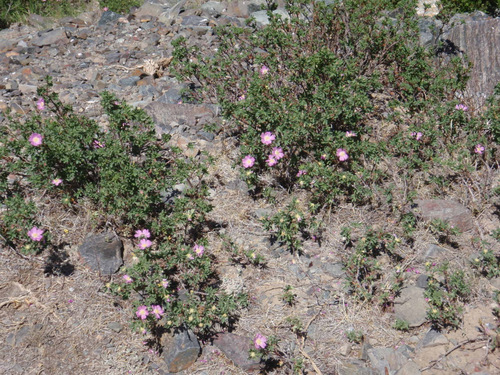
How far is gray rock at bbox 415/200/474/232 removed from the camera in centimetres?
384

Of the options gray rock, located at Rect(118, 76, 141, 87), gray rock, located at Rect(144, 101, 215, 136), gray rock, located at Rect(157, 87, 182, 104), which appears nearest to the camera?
gray rock, located at Rect(144, 101, 215, 136)

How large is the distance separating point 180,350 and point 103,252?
108 cm

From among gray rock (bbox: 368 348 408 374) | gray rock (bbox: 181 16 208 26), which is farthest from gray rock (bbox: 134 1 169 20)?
gray rock (bbox: 368 348 408 374)

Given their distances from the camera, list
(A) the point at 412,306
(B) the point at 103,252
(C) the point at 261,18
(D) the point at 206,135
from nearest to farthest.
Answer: (A) the point at 412,306 → (B) the point at 103,252 → (D) the point at 206,135 → (C) the point at 261,18

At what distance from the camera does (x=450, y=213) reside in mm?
3865

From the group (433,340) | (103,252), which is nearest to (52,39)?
(103,252)

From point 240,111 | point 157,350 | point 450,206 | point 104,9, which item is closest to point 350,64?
point 240,111

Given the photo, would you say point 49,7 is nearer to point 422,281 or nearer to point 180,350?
point 180,350

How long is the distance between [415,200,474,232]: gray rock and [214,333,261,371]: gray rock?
5.77ft

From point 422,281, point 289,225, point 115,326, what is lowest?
point 115,326

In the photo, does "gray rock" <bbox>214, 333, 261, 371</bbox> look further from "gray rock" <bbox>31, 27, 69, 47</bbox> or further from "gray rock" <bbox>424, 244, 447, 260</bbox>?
"gray rock" <bbox>31, 27, 69, 47</bbox>

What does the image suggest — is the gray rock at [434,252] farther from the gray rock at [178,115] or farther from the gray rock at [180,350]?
the gray rock at [178,115]

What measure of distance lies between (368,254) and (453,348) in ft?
2.92

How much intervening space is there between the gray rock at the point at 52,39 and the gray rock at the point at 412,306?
5.86m
